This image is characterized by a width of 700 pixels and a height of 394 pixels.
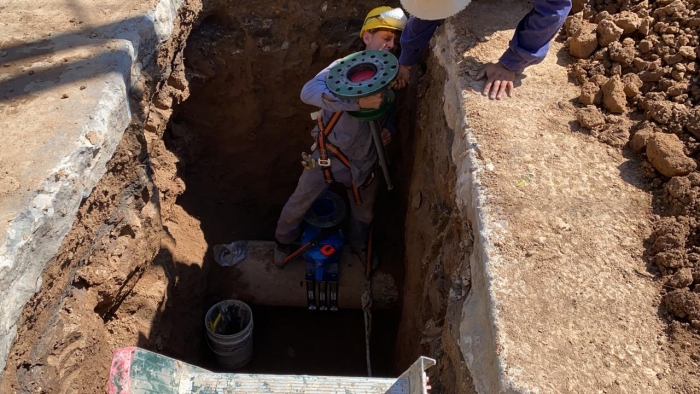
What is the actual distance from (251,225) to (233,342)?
4.06 ft

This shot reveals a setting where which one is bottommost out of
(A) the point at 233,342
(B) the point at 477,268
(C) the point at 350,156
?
(A) the point at 233,342

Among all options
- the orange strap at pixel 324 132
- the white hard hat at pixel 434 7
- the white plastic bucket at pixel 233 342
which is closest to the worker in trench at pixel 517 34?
the white hard hat at pixel 434 7

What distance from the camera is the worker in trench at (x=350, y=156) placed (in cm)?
315

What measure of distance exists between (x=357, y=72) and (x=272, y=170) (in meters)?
1.93

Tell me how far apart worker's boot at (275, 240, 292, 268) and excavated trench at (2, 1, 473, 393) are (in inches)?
13.1

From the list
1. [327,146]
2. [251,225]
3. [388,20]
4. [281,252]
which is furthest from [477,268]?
[251,225]

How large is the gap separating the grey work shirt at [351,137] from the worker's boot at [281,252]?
797 millimetres

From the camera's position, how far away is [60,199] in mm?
2160

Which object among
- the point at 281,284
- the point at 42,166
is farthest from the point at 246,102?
the point at 42,166

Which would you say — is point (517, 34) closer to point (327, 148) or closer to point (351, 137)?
point (351, 137)

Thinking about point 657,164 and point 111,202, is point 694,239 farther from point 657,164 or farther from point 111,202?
point 111,202

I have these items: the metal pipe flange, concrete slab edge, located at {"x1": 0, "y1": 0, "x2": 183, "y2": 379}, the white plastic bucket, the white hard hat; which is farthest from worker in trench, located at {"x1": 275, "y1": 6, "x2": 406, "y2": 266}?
concrete slab edge, located at {"x1": 0, "y1": 0, "x2": 183, "y2": 379}

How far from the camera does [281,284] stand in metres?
3.99

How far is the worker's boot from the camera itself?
4008 millimetres
